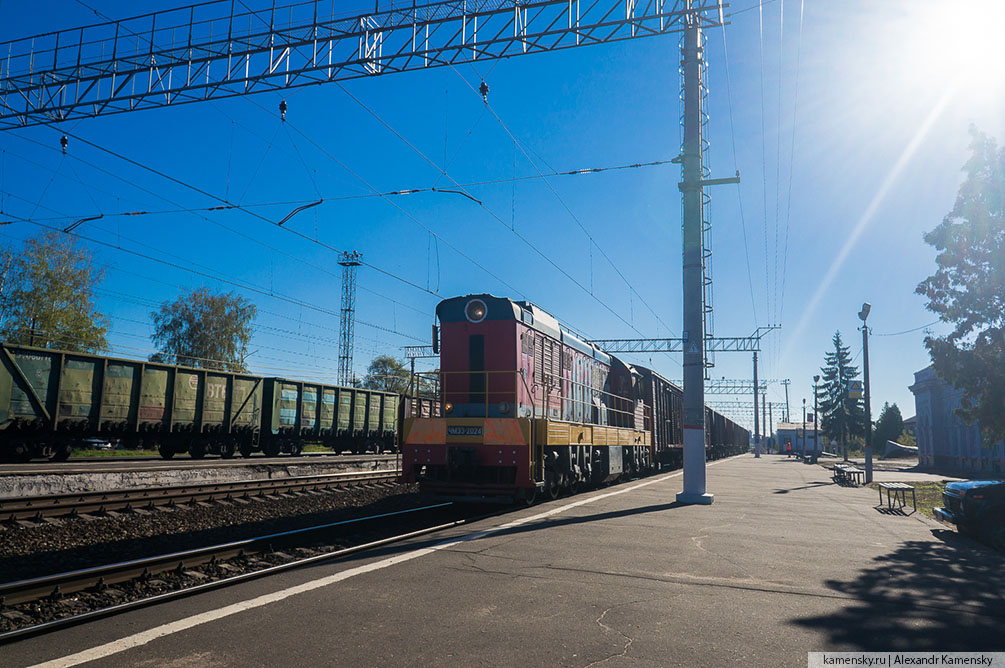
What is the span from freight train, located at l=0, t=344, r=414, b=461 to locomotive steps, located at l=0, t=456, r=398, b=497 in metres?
3.19

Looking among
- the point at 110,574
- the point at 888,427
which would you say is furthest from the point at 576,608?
the point at 888,427

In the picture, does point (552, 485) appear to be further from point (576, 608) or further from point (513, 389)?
point (576, 608)

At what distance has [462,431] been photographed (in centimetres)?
1145

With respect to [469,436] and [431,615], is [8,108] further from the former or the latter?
[431,615]

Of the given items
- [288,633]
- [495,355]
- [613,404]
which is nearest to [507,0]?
[495,355]

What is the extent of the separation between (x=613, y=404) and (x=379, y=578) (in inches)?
514

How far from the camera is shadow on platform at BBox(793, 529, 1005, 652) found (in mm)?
4645

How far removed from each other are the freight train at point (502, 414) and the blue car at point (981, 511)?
652 cm

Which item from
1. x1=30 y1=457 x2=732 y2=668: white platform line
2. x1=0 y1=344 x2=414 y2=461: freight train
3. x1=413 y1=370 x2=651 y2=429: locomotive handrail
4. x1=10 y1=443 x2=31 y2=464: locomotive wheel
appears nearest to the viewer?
x1=30 y1=457 x2=732 y2=668: white platform line

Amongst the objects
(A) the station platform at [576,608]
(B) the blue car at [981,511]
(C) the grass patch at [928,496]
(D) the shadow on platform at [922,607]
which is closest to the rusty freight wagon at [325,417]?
(C) the grass patch at [928,496]

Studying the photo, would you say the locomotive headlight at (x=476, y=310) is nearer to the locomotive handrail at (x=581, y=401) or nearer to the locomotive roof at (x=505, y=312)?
the locomotive roof at (x=505, y=312)

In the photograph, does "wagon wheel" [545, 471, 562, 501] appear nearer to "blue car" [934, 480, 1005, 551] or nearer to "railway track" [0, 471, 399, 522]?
"railway track" [0, 471, 399, 522]

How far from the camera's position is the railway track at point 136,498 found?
10398mm

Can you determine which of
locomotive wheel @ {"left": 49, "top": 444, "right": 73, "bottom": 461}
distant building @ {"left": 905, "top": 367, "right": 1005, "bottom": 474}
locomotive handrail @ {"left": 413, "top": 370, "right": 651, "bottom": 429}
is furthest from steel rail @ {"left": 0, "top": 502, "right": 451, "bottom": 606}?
distant building @ {"left": 905, "top": 367, "right": 1005, "bottom": 474}
